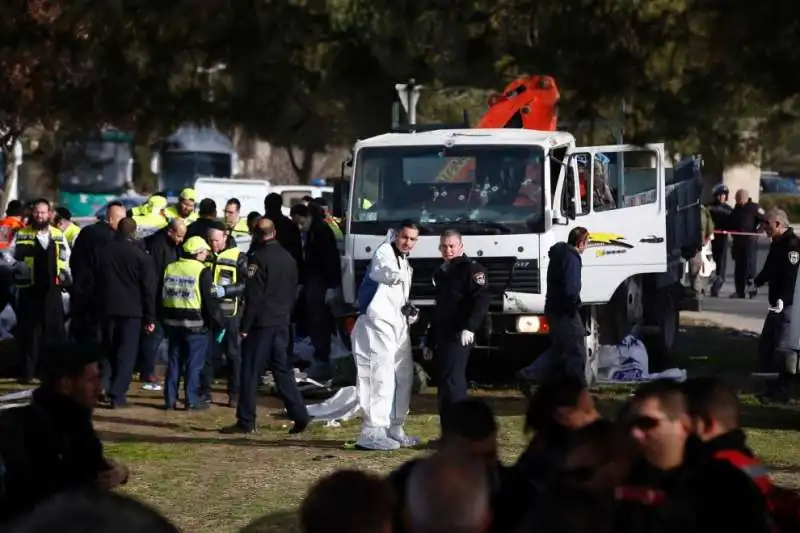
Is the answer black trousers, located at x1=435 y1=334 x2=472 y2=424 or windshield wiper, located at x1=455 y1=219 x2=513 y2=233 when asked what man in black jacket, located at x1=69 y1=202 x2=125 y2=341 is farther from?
black trousers, located at x1=435 y1=334 x2=472 y2=424

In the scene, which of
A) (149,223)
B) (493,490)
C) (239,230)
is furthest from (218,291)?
(493,490)

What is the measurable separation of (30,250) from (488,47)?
5394 millimetres

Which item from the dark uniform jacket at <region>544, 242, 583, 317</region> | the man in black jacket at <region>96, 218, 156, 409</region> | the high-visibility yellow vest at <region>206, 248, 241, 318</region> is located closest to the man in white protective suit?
the dark uniform jacket at <region>544, 242, 583, 317</region>

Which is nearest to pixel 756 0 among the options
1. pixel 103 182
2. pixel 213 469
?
pixel 213 469

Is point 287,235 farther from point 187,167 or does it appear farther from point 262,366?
point 187,167

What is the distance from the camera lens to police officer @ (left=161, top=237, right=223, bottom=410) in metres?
14.6

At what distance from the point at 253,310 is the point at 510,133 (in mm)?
4732

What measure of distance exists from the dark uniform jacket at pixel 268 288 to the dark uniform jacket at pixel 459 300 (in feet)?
4.66

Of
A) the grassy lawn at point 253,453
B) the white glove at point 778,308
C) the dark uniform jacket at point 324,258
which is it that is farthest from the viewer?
the dark uniform jacket at point 324,258

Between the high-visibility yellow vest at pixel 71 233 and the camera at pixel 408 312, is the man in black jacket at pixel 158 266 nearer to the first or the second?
the high-visibility yellow vest at pixel 71 233

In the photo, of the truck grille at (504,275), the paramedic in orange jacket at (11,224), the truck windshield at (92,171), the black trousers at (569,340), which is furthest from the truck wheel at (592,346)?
the truck windshield at (92,171)

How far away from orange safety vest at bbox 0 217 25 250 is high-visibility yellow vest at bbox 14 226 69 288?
1.18 metres

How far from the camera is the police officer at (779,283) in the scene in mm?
15086

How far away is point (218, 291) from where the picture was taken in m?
14.8
